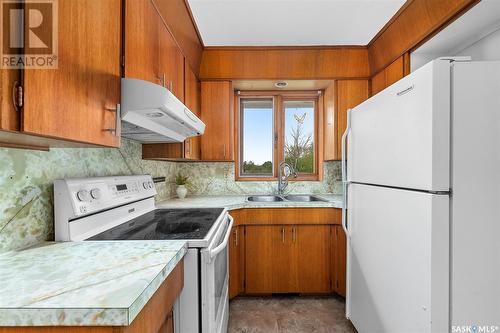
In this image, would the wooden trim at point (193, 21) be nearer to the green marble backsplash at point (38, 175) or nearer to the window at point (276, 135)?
the window at point (276, 135)

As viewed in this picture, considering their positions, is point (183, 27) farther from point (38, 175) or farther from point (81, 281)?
point (81, 281)

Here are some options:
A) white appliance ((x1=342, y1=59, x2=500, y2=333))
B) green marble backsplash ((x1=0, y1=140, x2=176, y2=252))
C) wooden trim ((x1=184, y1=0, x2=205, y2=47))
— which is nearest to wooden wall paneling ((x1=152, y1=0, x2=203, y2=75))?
wooden trim ((x1=184, y1=0, x2=205, y2=47))

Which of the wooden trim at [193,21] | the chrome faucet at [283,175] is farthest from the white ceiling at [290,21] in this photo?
the chrome faucet at [283,175]

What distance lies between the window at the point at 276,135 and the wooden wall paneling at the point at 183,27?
0.83 m

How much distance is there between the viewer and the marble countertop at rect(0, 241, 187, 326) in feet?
1.61

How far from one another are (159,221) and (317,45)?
2177 mm

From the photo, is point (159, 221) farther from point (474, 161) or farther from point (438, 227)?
point (474, 161)

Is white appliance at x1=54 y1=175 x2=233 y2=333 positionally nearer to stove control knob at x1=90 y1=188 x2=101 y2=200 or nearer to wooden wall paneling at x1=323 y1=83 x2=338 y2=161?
stove control knob at x1=90 y1=188 x2=101 y2=200

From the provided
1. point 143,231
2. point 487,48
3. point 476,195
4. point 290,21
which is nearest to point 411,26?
point 487,48

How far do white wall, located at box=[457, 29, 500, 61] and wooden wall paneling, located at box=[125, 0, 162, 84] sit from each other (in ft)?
6.98

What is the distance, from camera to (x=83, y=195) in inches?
40.6

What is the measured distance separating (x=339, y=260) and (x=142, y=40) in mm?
2229

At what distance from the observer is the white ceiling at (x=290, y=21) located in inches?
65.0

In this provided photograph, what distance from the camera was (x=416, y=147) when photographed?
39.1 inches
